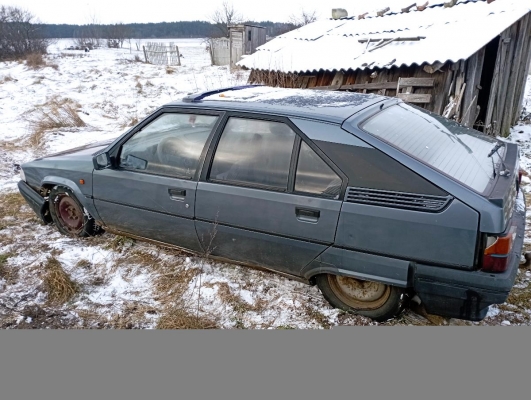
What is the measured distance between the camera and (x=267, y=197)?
2.86m

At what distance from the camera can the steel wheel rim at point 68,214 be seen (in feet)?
14.0

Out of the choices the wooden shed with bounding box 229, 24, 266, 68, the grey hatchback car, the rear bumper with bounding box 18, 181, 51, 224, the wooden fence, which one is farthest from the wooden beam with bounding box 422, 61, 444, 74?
the wooden fence

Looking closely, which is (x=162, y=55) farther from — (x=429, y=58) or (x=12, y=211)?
(x=12, y=211)

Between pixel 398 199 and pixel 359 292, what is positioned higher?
pixel 398 199

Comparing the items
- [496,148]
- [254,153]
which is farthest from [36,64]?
[496,148]

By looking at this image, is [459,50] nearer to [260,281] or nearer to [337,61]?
[337,61]

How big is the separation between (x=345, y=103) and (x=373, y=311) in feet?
5.16

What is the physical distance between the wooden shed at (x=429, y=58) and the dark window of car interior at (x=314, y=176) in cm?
451

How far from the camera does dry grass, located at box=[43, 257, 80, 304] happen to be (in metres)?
3.39

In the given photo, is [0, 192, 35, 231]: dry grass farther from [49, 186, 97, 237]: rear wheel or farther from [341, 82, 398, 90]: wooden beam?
[341, 82, 398, 90]: wooden beam

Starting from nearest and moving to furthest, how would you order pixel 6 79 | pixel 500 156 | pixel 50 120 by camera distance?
pixel 500 156 < pixel 50 120 < pixel 6 79

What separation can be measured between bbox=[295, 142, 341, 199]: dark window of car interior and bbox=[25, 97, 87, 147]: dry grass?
7.81m

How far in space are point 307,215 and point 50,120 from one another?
9.21 metres

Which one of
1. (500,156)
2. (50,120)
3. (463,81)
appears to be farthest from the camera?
(50,120)
